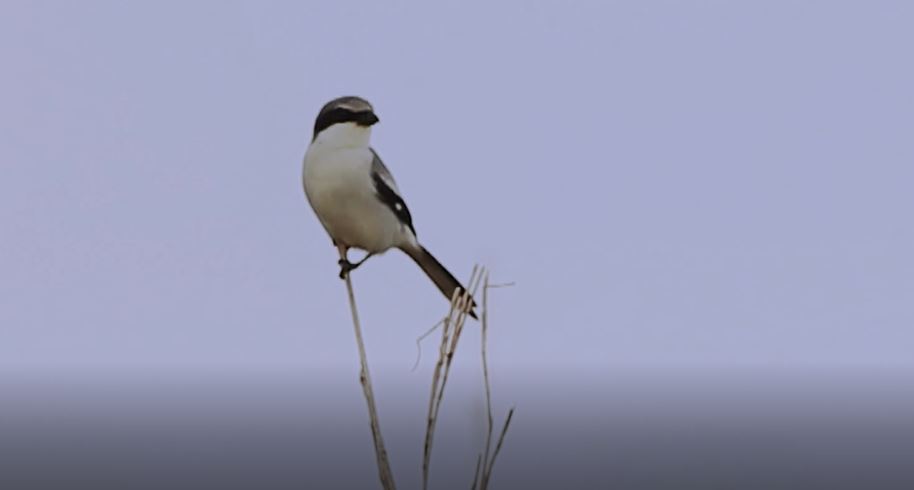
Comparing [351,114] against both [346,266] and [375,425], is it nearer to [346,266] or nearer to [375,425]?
[346,266]

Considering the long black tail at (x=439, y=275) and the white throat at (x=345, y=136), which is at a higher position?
the white throat at (x=345, y=136)

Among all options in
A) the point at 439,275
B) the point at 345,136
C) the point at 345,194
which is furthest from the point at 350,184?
the point at 439,275

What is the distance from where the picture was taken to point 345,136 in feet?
15.3

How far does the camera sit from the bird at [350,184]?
4.64 m

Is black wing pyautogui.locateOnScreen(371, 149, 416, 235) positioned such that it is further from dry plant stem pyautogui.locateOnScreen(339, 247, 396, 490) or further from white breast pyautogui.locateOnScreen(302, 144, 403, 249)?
dry plant stem pyautogui.locateOnScreen(339, 247, 396, 490)

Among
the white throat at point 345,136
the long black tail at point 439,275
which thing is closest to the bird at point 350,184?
the white throat at point 345,136

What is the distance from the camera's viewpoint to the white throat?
4.63 m

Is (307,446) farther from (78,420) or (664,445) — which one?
(78,420)

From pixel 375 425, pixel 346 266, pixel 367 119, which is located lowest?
pixel 375 425

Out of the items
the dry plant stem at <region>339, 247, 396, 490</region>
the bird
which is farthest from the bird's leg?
the dry plant stem at <region>339, 247, 396, 490</region>

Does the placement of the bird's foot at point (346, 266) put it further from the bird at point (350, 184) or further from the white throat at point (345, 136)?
the white throat at point (345, 136)

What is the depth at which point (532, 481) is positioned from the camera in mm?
63906

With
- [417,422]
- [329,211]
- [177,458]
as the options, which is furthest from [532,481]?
[329,211]

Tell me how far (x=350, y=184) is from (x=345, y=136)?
156mm
